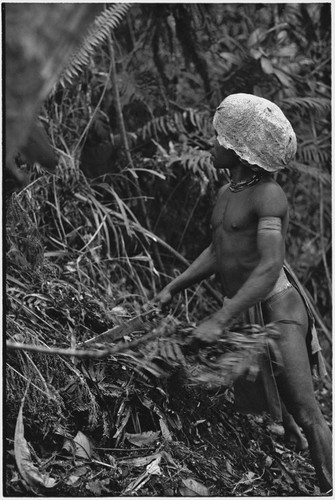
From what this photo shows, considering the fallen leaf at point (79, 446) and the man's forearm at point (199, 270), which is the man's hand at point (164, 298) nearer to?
the man's forearm at point (199, 270)

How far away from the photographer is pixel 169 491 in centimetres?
328

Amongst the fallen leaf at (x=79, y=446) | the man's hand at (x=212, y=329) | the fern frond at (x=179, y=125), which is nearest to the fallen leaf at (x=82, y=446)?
the fallen leaf at (x=79, y=446)

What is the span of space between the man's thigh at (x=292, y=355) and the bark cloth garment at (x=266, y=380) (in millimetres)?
36

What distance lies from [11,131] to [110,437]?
209cm

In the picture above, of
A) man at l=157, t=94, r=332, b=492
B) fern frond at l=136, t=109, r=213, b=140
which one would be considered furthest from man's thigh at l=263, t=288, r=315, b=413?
fern frond at l=136, t=109, r=213, b=140

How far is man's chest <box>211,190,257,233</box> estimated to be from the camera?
10.7 ft

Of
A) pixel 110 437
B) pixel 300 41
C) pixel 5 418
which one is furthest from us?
pixel 300 41

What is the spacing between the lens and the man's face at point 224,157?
331cm

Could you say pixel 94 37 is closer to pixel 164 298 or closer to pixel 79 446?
pixel 164 298

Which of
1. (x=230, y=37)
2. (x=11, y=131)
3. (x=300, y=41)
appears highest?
(x=11, y=131)

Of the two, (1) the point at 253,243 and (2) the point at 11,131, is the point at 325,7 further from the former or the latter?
(2) the point at 11,131

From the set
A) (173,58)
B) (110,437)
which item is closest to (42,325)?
(110,437)

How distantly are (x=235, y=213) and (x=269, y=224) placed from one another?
20 centimetres

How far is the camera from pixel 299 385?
332cm
